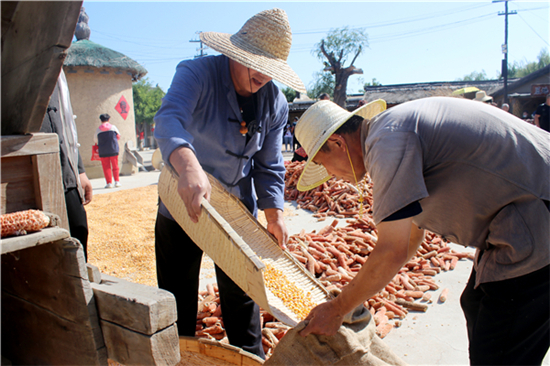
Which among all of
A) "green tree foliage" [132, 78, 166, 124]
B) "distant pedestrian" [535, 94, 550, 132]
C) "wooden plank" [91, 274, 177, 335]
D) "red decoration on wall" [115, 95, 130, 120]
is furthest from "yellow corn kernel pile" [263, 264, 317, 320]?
"green tree foliage" [132, 78, 166, 124]

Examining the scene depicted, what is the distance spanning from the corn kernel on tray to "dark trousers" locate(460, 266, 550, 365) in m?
0.76

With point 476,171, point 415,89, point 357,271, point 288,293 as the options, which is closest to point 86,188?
A: point 288,293

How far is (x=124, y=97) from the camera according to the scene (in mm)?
11180

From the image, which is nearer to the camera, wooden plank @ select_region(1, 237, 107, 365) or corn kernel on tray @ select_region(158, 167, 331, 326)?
wooden plank @ select_region(1, 237, 107, 365)

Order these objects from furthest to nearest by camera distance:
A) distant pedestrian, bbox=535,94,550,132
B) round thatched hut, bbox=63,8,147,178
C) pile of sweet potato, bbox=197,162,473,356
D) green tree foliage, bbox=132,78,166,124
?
green tree foliage, bbox=132,78,166,124
round thatched hut, bbox=63,8,147,178
distant pedestrian, bbox=535,94,550,132
pile of sweet potato, bbox=197,162,473,356

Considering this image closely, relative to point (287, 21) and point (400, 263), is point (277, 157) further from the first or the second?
point (400, 263)

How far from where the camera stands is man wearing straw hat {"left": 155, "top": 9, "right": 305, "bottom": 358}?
6.11 ft

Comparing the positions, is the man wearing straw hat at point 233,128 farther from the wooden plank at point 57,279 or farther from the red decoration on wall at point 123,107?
the red decoration on wall at point 123,107

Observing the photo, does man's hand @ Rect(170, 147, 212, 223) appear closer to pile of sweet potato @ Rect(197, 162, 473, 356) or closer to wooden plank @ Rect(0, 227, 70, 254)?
wooden plank @ Rect(0, 227, 70, 254)

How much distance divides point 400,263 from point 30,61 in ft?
4.25

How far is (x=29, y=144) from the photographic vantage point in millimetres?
1057

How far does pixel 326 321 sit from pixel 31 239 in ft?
3.46

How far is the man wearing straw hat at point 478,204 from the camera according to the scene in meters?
1.30

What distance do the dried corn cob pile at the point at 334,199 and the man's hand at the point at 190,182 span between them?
4421 mm
